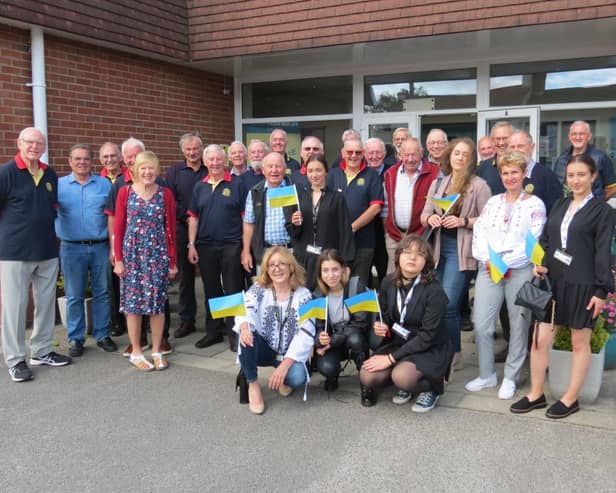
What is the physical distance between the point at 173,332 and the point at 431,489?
3.82 metres

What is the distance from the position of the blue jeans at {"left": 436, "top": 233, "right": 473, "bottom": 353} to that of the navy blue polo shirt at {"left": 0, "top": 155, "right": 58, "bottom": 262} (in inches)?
129

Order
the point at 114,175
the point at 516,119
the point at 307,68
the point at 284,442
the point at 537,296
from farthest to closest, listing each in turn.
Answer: the point at 307,68, the point at 516,119, the point at 114,175, the point at 537,296, the point at 284,442

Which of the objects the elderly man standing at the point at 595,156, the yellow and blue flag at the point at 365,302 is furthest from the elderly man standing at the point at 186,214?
the elderly man standing at the point at 595,156

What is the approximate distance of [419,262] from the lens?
4.13 meters

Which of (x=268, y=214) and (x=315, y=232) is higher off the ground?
(x=268, y=214)

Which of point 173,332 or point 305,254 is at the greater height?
point 305,254

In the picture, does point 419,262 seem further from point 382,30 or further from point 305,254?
point 382,30

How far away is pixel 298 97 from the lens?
10.1 metres

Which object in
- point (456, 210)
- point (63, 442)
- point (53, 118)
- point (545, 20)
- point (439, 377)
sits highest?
point (545, 20)

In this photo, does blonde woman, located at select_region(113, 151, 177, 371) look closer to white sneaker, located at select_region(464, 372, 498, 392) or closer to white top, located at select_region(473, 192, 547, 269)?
white sneaker, located at select_region(464, 372, 498, 392)

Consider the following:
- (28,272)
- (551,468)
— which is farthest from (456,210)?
(28,272)

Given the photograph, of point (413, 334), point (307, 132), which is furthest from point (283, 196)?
point (307, 132)

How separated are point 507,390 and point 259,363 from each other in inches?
70.5

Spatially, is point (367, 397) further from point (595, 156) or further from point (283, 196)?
point (595, 156)
